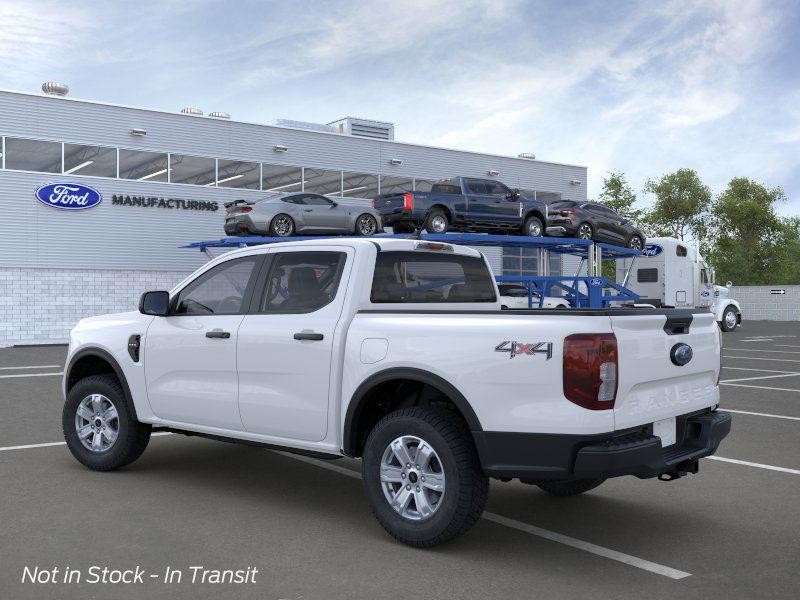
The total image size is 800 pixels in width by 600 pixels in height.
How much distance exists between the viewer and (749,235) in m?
66.9

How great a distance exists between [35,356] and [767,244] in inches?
2324

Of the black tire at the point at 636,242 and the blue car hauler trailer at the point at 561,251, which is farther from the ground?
the black tire at the point at 636,242

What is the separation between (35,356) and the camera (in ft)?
70.7

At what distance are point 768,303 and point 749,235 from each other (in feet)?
64.3

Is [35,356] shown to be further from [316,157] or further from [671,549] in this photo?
[671,549]

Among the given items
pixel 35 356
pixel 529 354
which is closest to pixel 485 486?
pixel 529 354

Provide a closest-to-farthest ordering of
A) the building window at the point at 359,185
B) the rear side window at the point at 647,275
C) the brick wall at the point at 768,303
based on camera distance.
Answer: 1. the rear side window at the point at 647,275
2. the building window at the point at 359,185
3. the brick wall at the point at 768,303

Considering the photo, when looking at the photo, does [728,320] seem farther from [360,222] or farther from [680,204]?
[680,204]

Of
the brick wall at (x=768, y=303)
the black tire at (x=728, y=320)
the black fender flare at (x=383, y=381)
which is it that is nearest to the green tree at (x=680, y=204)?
the brick wall at (x=768, y=303)

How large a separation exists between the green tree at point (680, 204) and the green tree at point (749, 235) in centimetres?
146

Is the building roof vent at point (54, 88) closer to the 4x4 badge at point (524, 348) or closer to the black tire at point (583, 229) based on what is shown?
the black tire at point (583, 229)

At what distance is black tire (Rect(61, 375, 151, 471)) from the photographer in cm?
692

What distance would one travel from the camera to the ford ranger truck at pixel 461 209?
20.1 meters

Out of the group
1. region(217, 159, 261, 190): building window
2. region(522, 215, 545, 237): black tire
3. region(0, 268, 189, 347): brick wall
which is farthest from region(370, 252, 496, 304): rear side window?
region(217, 159, 261, 190): building window
